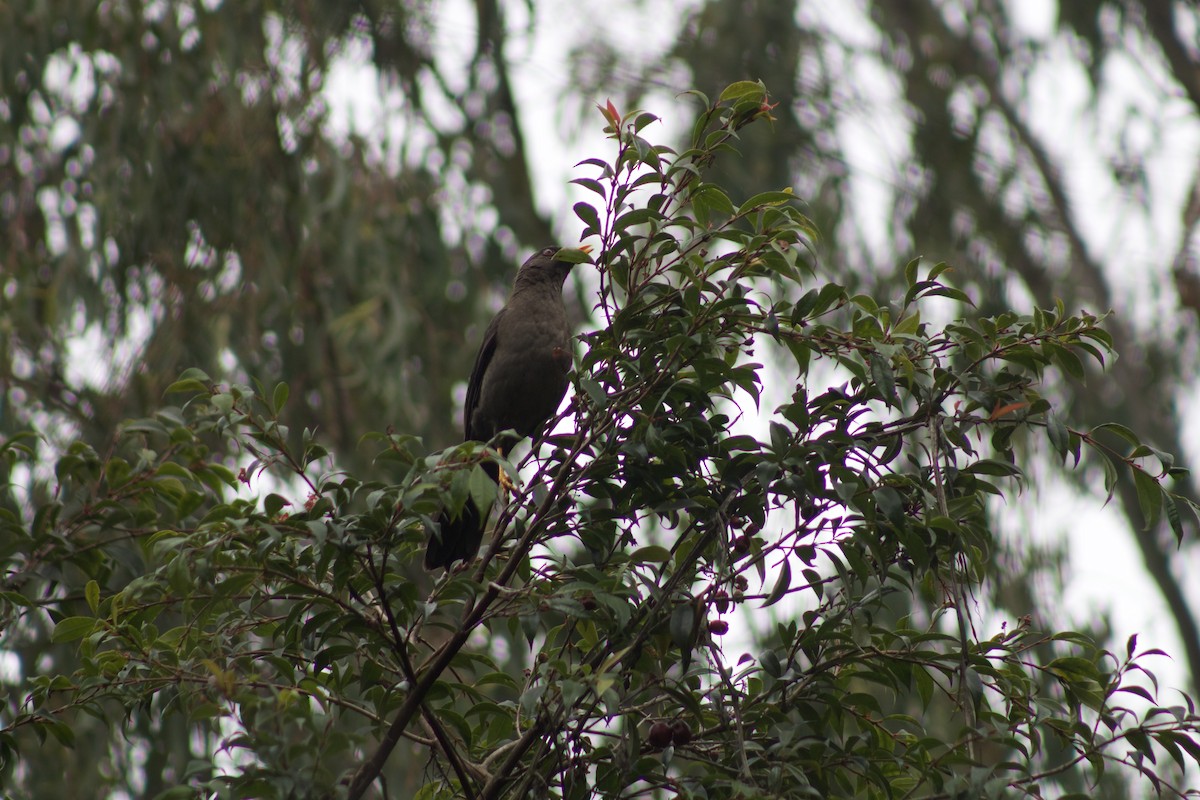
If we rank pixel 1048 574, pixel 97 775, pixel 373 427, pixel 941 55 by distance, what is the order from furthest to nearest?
pixel 941 55 → pixel 1048 574 → pixel 373 427 → pixel 97 775

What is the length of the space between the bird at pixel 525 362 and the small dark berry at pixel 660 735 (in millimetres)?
1908

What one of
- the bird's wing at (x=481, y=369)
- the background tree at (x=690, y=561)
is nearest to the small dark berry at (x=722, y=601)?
the background tree at (x=690, y=561)

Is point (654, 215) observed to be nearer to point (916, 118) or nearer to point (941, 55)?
point (916, 118)

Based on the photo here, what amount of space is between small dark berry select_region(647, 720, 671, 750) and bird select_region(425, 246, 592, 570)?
1.91 meters

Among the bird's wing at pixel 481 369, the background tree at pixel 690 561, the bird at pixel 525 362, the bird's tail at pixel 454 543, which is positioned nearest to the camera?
the background tree at pixel 690 561

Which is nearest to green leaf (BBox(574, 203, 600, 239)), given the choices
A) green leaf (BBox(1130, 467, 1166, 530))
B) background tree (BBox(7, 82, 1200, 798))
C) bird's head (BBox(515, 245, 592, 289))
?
background tree (BBox(7, 82, 1200, 798))

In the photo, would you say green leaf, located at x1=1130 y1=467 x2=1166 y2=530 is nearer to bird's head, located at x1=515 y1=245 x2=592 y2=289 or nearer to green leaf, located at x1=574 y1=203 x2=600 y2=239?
green leaf, located at x1=574 y1=203 x2=600 y2=239

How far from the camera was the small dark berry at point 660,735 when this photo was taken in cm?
259

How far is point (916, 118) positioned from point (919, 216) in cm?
98

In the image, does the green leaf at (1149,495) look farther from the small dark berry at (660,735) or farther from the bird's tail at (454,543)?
the bird's tail at (454,543)

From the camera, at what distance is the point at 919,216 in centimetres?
927

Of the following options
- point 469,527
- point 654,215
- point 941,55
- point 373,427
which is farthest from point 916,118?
point 654,215

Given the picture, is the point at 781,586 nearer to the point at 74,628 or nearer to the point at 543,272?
the point at 74,628

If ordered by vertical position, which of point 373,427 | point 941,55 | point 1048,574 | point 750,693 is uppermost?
→ point 941,55
